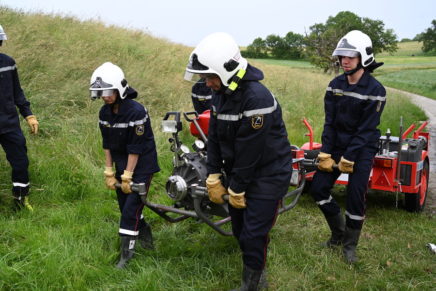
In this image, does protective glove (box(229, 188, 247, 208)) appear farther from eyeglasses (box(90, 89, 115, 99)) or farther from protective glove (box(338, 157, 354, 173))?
eyeglasses (box(90, 89, 115, 99))

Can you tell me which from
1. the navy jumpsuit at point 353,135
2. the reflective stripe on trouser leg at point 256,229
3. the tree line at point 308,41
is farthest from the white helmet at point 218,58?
the tree line at point 308,41

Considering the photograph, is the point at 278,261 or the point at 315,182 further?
the point at 315,182

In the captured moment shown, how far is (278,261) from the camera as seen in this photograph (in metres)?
3.94

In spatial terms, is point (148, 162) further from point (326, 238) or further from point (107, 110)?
point (326, 238)

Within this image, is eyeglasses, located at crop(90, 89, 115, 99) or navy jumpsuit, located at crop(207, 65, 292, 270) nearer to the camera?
navy jumpsuit, located at crop(207, 65, 292, 270)

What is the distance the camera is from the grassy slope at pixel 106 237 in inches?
139

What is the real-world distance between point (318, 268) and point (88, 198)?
287 cm

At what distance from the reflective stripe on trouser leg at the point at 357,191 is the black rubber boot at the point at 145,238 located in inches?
74.8

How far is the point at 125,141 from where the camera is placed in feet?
12.6

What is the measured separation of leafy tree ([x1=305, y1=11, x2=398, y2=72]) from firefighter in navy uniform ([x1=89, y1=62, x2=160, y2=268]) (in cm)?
1971

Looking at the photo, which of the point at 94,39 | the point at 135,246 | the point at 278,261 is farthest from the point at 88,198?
the point at 94,39

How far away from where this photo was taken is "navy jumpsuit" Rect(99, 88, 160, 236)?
3770 mm

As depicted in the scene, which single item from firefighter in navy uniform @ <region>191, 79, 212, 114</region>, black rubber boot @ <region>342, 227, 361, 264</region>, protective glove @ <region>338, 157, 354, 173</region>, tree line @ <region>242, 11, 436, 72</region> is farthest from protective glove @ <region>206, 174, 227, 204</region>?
tree line @ <region>242, 11, 436, 72</region>

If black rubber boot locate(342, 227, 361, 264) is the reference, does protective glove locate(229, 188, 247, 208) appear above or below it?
above
